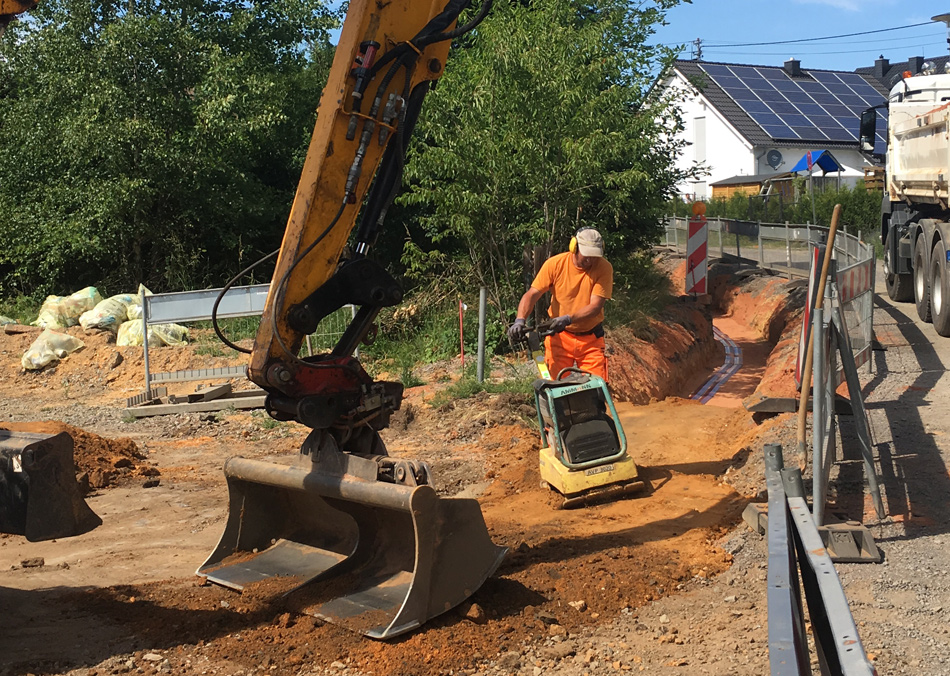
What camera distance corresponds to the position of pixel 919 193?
46.9 feet

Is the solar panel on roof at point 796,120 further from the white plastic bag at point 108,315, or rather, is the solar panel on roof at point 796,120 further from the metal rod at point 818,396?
the metal rod at point 818,396

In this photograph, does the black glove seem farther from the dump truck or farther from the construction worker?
the dump truck

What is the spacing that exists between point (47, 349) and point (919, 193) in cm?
1349

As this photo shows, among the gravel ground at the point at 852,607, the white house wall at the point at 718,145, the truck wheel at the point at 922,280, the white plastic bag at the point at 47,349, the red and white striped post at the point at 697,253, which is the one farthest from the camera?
the white house wall at the point at 718,145

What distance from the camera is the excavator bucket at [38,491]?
4238 mm

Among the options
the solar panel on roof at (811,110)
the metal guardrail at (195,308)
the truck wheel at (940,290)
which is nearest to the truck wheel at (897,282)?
the truck wheel at (940,290)

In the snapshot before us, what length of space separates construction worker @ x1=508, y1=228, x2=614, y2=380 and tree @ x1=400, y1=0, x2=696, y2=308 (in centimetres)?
388

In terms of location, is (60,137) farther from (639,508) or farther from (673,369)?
(639,508)

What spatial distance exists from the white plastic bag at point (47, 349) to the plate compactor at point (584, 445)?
388 inches

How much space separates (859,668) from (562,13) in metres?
12.2

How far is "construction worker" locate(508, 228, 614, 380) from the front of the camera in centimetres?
754

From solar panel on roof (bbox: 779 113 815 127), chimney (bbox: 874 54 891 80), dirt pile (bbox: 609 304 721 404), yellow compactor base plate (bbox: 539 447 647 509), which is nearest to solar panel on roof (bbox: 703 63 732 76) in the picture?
solar panel on roof (bbox: 779 113 815 127)

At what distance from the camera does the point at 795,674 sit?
1.91 meters

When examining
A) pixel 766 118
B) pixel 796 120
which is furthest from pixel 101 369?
pixel 796 120
